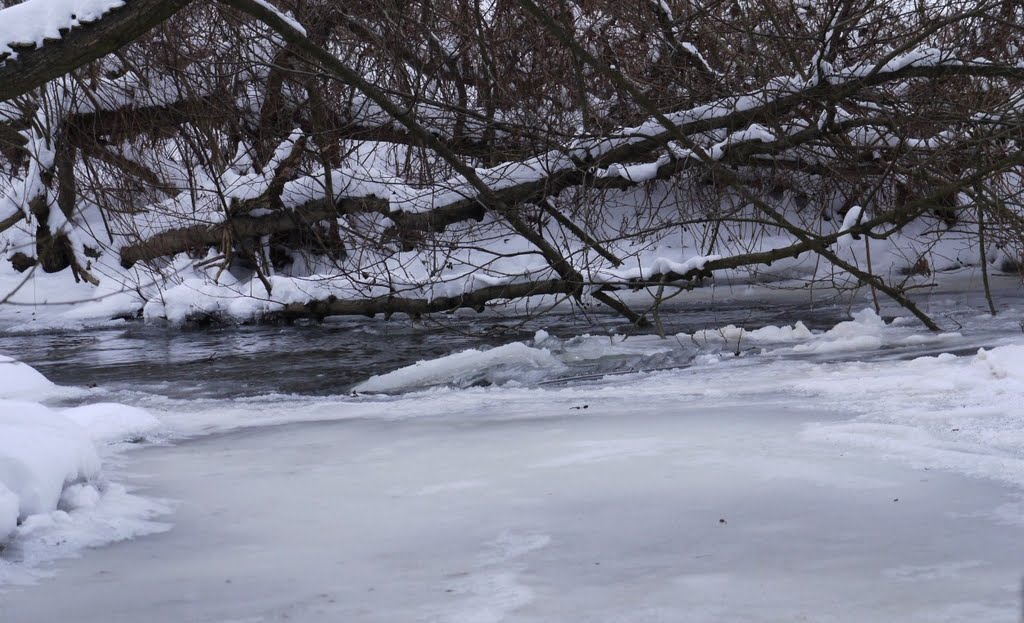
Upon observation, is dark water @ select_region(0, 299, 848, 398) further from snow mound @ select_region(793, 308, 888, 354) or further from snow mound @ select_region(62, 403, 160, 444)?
snow mound @ select_region(62, 403, 160, 444)

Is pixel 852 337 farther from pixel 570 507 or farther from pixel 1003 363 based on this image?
pixel 570 507

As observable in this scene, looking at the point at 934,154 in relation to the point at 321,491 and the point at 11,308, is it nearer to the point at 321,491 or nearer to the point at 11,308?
the point at 321,491

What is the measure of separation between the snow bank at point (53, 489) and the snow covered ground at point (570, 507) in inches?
0.6

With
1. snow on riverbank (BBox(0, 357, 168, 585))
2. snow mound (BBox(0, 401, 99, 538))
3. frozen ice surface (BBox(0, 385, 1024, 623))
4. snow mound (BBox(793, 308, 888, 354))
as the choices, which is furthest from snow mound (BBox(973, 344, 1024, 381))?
snow mound (BBox(0, 401, 99, 538))

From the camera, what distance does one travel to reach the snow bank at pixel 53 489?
269 cm

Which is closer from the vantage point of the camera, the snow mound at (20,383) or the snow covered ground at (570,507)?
the snow covered ground at (570,507)

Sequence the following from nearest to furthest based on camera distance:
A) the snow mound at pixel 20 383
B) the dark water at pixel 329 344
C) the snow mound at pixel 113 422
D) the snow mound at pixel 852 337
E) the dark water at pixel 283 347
Result: the snow mound at pixel 113 422
the snow mound at pixel 20 383
the snow mound at pixel 852 337
the dark water at pixel 329 344
the dark water at pixel 283 347

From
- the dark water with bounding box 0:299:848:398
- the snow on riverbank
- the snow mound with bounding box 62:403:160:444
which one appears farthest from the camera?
the dark water with bounding box 0:299:848:398

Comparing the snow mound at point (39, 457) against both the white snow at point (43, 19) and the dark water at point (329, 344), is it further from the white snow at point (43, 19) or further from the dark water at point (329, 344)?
the dark water at point (329, 344)

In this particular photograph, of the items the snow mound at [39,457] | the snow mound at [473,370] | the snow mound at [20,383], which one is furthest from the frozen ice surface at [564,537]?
the snow mound at [20,383]

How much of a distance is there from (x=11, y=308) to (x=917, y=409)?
10.3 m

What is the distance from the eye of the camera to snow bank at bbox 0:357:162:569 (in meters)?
2.69

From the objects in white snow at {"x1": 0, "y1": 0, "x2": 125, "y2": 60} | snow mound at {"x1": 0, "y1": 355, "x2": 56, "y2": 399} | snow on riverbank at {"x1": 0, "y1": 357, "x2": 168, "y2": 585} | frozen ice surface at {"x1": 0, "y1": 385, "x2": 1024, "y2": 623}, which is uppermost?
white snow at {"x1": 0, "y1": 0, "x2": 125, "y2": 60}

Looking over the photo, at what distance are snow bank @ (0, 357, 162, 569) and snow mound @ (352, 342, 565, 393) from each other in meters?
2.40
